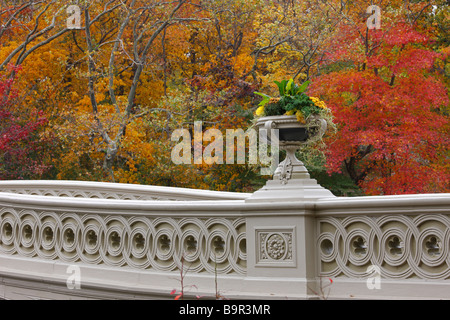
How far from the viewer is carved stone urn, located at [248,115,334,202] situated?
6820 mm

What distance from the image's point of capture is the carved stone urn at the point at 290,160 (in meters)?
6.82

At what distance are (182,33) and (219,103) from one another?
16.7 ft

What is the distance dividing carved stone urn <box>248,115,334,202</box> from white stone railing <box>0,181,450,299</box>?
112mm

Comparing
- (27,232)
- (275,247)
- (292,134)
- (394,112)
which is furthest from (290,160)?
(394,112)

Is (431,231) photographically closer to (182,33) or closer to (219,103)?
(219,103)

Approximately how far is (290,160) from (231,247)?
1.18m

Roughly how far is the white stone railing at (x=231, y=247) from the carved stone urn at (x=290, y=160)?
0.11 metres

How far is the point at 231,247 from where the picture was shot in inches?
278

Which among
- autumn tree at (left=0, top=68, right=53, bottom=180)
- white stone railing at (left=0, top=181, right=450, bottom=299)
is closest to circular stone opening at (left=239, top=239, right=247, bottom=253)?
white stone railing at (left=0, top=181, right=450, bottom=299)

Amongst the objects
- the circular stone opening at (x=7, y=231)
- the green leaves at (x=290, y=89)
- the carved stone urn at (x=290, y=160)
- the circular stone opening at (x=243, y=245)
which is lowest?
the circular stone opening at (x=7, y=231)

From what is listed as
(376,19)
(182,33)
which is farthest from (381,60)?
(182,33)

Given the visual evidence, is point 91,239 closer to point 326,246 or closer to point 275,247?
point 275,247

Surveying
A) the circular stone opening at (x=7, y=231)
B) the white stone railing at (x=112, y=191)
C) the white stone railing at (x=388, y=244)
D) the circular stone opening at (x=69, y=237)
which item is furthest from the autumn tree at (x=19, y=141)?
the white stone railing at (x=388, y=244)

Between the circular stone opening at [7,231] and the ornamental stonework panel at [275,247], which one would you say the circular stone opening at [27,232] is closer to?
the circular stone opening at [7,231]
